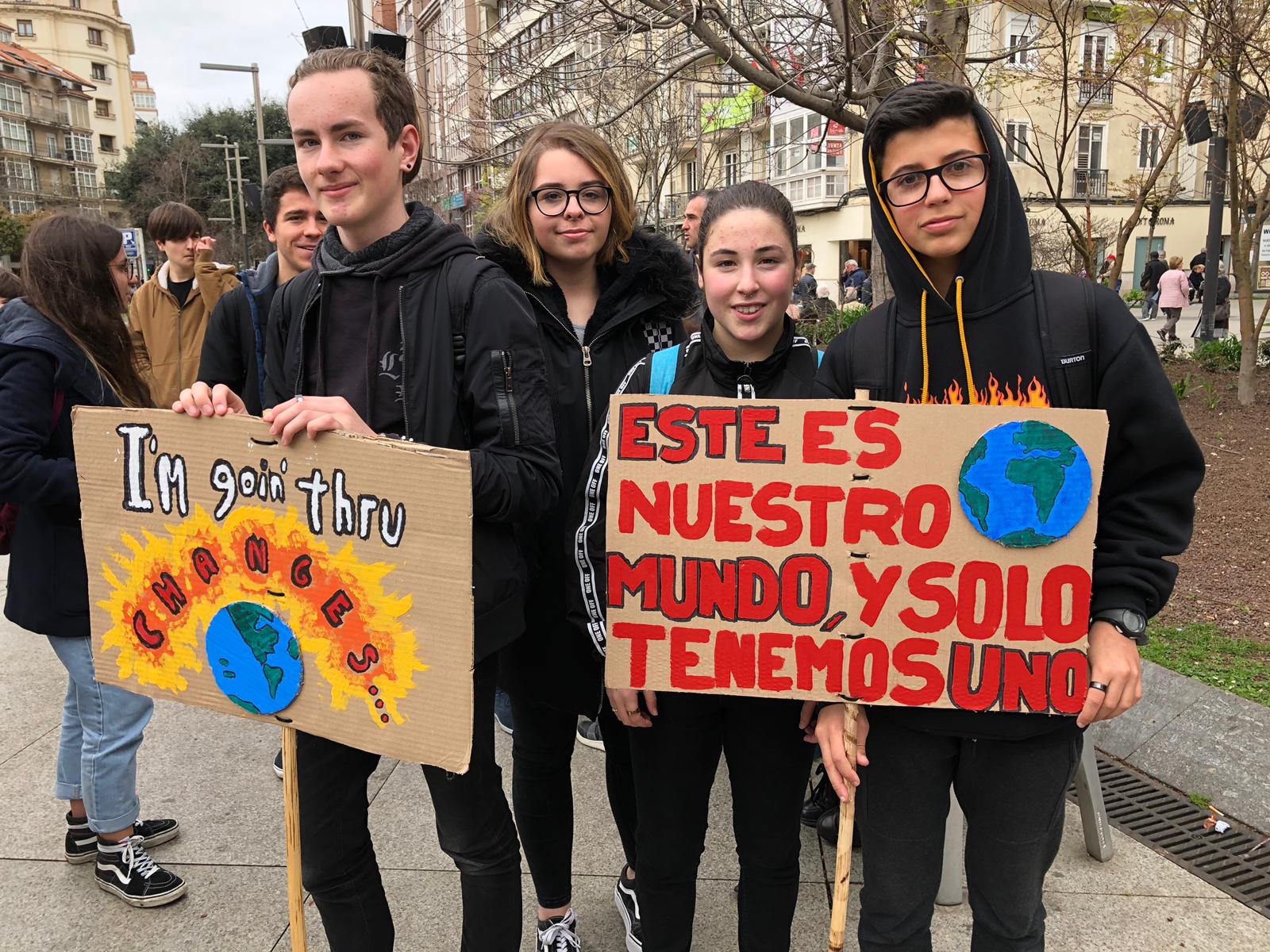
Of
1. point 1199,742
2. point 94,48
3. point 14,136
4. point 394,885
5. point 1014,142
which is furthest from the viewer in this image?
point 94,48

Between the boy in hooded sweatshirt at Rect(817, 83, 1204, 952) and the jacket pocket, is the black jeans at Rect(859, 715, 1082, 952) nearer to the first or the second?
the boy in hooded sweatshirt at Rect(817, 83, 1204, 952)

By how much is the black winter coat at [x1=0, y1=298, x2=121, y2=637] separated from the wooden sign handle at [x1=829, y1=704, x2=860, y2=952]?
199 centimetres

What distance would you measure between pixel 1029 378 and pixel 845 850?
0.96m

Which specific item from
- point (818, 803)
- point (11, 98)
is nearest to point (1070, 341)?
point (818, 803)

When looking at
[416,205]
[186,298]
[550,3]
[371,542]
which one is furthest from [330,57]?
[550,3]

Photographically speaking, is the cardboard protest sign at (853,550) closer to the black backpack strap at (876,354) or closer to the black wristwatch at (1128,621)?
the black wristwatch at (1128,621)

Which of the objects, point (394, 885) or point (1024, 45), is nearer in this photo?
point (394, 885)

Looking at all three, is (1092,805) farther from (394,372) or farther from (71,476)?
(71,476)

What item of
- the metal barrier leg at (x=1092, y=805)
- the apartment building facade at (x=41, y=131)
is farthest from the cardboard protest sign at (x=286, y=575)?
the apartment building facade at (x=41, y=131)

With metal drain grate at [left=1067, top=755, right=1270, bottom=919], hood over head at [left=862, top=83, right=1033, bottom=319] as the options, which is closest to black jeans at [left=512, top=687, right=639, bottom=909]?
hood over head at [left=862, top=83, right=1033, bottom=319]

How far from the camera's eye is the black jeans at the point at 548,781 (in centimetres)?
242

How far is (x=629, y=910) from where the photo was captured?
2592 millimetres

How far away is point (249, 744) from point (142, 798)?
18.6 inches

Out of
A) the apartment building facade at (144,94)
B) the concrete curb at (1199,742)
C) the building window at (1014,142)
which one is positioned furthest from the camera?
the apartment building facade at (144,94)
